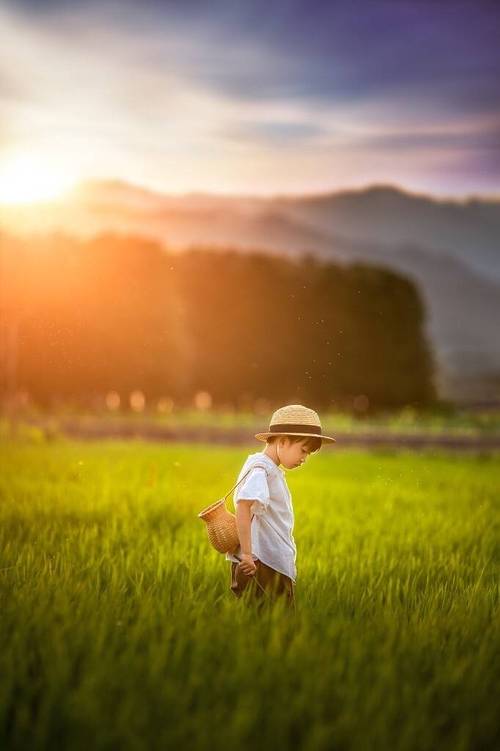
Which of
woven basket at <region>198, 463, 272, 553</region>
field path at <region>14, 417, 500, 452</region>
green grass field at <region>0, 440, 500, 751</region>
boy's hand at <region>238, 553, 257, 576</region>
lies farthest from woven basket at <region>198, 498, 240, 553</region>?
field path at <region>14, 417, 500, 452</region>

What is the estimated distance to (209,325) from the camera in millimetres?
24688

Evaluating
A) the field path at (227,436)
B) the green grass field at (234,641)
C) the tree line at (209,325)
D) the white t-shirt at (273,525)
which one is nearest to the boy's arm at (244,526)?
the white t-shirt at (273,525)

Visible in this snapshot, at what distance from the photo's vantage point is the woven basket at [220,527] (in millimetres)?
4113

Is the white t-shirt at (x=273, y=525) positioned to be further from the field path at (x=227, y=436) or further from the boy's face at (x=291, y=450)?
the field path at (x=227, y=436)

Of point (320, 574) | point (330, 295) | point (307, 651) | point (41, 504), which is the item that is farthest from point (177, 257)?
point (307, 651)

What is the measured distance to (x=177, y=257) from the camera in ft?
82.2

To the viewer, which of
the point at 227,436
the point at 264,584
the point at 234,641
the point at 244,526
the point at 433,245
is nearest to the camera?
the point at 234,641

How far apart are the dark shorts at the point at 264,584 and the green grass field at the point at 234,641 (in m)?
0.10

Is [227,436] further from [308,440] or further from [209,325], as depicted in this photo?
[308,440]

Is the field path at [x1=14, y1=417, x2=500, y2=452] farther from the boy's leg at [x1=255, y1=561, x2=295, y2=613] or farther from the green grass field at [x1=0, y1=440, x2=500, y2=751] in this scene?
the boy's leg at [x1=255, y1=561, x2=295, y2=613]

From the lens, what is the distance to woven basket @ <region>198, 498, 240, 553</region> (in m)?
4.11

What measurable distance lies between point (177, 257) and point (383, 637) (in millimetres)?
21726

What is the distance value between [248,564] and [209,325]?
20826 mm

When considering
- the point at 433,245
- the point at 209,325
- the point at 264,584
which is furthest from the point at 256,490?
the point at 433,245
